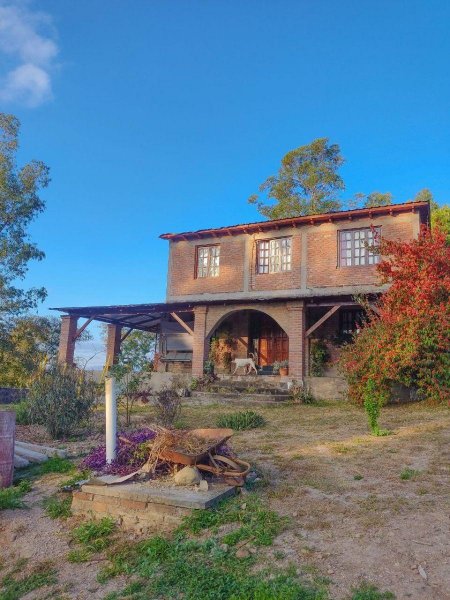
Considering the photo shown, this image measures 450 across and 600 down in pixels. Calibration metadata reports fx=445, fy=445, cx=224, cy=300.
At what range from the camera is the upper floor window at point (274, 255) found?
56.7 feet

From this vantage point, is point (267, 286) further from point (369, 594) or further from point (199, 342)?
point (369, 594)

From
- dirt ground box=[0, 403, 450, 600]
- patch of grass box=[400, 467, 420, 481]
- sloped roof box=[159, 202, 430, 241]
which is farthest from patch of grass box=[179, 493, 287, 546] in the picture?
sloped roof box=[159, 202, 430, 241]

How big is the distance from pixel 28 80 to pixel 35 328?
17258 mm

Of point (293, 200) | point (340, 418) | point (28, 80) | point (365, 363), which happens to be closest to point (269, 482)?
point (340, 418)

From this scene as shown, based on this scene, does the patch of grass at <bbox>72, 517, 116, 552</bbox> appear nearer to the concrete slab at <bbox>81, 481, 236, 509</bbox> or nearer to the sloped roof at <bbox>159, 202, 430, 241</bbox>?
the concrete slab at <bbox>81, 481, 236, 509</bbox>

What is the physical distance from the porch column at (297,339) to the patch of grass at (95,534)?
10.7 m

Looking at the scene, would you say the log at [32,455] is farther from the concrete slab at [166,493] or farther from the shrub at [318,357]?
the shrub at [318,357]

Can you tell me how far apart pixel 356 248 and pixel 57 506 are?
1355 cm

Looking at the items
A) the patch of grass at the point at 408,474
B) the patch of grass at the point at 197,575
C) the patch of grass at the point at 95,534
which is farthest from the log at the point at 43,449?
the patch of grass at the point at 408,474

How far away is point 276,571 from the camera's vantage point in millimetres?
3281

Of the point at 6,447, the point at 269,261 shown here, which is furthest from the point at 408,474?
the point at 269,261

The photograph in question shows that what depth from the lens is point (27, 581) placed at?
370cm

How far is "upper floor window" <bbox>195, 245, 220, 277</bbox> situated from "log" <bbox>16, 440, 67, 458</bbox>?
38.2 feet

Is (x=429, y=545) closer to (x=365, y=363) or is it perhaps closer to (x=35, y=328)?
(x=365, y=363)
